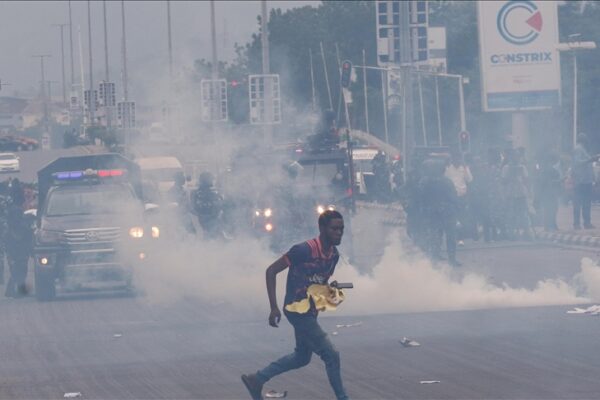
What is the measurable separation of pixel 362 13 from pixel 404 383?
3107 inches

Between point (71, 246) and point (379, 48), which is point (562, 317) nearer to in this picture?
point (71, 246)

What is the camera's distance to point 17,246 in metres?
19.6

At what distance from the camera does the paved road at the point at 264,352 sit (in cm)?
1006

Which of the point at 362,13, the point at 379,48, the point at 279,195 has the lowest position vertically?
the point at 279,195

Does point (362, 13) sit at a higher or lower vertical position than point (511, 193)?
higher

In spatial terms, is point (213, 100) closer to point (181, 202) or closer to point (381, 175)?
point (381, 175)

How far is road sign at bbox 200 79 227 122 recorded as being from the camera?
39.8 metres

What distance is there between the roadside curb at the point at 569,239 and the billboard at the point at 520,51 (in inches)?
341

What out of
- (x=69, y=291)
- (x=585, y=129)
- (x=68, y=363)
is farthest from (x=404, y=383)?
(x=585, y=129)

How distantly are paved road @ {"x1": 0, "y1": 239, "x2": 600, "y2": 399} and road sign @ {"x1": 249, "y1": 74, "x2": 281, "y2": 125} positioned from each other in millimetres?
21694

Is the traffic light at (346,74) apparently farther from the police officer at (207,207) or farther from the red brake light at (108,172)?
the red brake light at (108,172)

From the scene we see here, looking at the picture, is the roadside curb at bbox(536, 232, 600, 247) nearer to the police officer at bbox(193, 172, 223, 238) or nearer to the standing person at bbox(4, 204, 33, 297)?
the police officer at bbox(193, 172, 223, 238)

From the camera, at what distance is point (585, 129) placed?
2163 inches

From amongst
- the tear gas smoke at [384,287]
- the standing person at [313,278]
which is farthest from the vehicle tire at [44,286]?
the standing person at [313,278]
